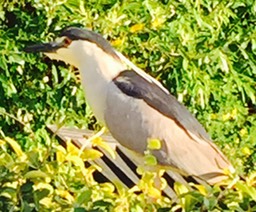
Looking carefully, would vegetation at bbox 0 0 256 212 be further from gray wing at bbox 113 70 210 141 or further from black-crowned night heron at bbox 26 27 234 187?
gray wing at bbox 113 70 210 141

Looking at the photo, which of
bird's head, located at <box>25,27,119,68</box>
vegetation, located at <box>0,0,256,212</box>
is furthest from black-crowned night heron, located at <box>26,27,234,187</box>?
vegetation, located at <box>0,0,256,212</box>

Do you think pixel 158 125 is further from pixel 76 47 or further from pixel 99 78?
pixel 76 47

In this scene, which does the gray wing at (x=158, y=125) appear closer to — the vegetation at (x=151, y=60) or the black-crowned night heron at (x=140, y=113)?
the black-crowned night heron at (x=140, y=113)

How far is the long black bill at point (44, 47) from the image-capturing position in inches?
168

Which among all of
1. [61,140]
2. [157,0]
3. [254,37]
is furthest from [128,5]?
[61,140]

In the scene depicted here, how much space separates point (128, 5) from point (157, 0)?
23cm

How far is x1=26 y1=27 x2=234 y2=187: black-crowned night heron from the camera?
4020 mm

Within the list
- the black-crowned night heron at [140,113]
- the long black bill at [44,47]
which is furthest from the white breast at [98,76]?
the long black bill at [44,47]

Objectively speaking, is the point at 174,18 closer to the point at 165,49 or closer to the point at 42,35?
the point at 165,49

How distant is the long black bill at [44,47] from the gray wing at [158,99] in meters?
0.37

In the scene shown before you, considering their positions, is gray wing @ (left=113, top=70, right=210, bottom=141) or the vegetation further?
the vegetation

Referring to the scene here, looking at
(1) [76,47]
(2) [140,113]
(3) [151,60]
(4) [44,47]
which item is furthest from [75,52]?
(3) [151,60]

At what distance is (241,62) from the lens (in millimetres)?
5379

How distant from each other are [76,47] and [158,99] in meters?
0.47
